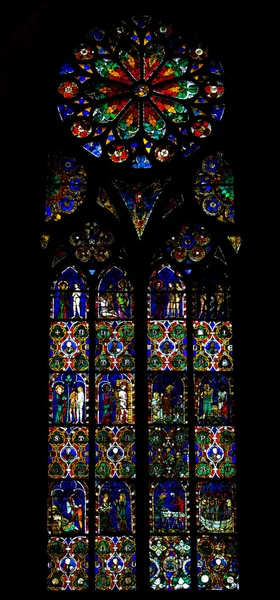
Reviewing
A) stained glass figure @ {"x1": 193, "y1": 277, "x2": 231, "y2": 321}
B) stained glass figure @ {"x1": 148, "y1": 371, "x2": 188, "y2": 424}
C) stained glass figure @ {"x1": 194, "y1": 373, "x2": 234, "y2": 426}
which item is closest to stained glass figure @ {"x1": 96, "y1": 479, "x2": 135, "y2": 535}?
stained glass figure @ {"x1": 148, "y1": 371, "x2": 188, "y2": 424}

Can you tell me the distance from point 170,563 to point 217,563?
0.41 metres

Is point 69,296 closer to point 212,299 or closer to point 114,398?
point 114,398

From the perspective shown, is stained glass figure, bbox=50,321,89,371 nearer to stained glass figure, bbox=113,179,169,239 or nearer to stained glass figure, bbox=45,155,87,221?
stained glass figure, bbox=45,155,87,221

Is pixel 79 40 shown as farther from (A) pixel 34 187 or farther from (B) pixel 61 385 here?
(B) pixel 61 385

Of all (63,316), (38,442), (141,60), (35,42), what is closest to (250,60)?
(141,60)

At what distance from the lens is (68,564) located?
12930 millimetres

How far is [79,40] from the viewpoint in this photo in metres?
14.6

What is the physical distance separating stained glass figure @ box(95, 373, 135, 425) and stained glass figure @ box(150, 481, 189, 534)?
2.22 ft

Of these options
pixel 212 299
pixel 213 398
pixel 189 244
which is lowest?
pixel 213 398

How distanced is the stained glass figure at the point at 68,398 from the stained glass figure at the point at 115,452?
23 cm

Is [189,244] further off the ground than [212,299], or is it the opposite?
[189,244]

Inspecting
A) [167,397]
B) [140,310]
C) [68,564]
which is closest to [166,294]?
[140,310]

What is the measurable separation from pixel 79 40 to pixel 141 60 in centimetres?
64

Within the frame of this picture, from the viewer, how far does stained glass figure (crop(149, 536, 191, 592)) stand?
1288 cm
